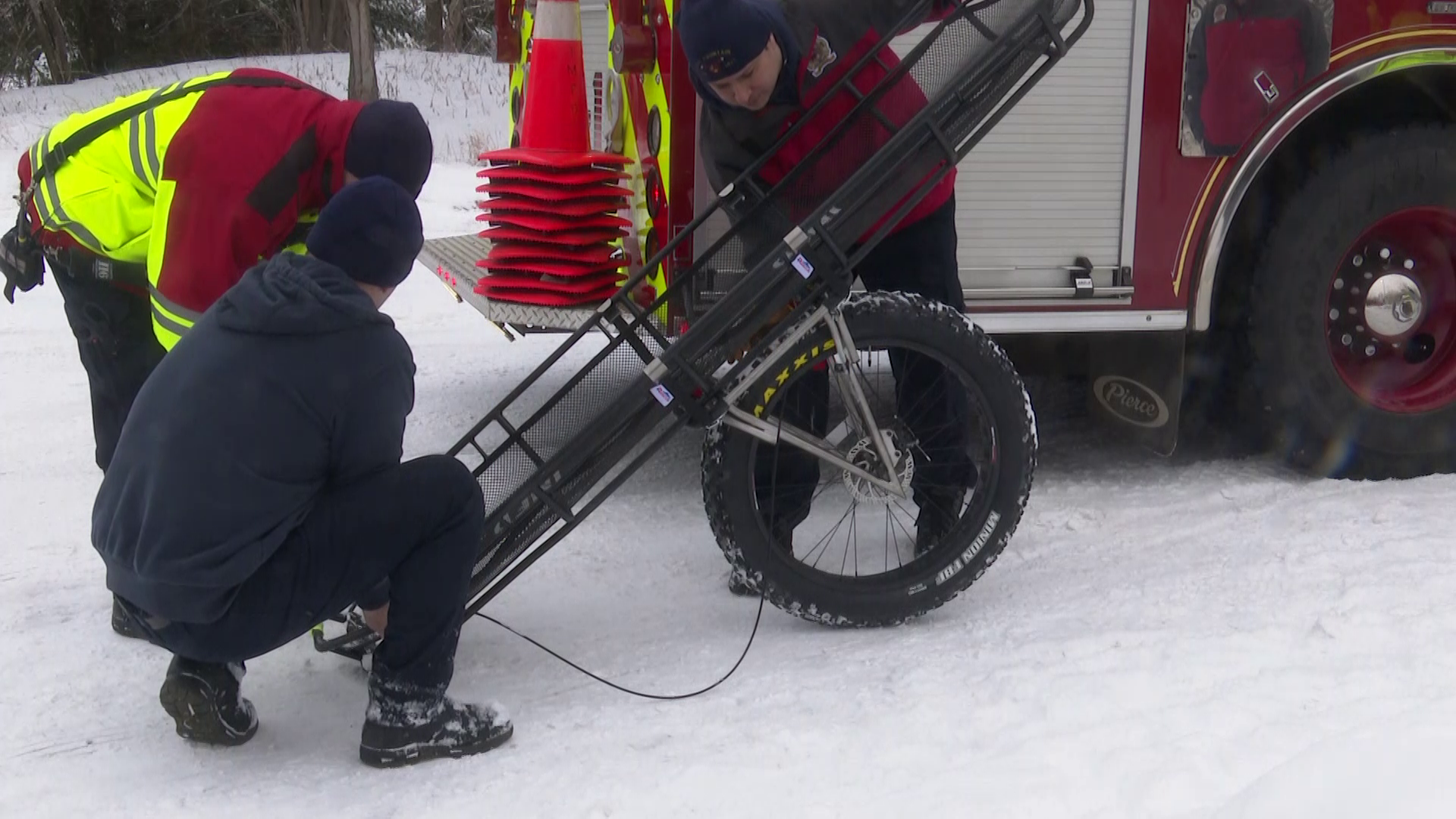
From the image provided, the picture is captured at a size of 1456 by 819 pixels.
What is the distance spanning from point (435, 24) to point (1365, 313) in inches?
785

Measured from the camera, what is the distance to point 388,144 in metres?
3.08

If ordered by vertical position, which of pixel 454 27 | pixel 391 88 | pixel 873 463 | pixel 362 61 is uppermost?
pixel 873 463

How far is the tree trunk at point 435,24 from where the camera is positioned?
71.6 feet

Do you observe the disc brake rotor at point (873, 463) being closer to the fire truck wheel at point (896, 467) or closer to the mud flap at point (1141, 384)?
the fire truck wheel at point (896, 467)

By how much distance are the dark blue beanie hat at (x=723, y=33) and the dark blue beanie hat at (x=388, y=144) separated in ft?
2.13

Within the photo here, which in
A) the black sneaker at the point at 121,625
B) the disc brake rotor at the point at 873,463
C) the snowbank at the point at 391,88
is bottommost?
the snowbank at the point at 391,88

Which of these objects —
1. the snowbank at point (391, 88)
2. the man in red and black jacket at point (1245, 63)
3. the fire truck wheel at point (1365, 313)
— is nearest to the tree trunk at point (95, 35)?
the snowbank at point (391, 88)

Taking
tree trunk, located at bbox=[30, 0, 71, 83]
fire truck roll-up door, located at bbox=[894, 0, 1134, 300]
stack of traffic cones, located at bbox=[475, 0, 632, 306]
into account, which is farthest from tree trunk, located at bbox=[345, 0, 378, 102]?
fire truck roll-up door, located at bbox=[894, 0, 1134, 300]

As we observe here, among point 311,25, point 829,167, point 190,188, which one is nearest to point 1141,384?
point 829,167

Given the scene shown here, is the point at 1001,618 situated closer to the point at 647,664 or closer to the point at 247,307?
the point at 647,664

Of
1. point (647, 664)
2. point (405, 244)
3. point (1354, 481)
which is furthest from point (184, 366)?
point (1354, 481)

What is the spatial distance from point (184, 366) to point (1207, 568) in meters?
2.62

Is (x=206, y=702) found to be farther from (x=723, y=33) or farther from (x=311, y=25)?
(x=311, y=25)

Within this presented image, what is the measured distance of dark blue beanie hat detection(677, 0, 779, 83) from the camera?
308cm
